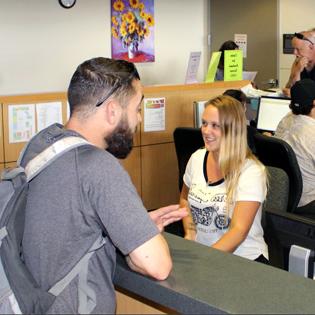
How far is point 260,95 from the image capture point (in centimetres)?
487

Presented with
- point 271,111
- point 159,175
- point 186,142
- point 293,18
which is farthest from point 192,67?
point 293,18

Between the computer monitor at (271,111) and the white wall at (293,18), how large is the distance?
2301mm

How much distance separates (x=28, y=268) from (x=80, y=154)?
0.27 metres

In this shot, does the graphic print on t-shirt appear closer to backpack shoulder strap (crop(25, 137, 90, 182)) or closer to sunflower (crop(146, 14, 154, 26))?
backpack shoulder strap (crop(25, 137, 90, 182))

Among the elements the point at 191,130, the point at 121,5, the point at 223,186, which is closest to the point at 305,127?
the point at 191,130

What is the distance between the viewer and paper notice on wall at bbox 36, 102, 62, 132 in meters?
3.88

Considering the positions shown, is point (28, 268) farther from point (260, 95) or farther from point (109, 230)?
point (260, 95)

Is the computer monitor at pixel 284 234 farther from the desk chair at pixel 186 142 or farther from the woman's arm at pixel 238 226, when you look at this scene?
the desk chair at pixel 186 142

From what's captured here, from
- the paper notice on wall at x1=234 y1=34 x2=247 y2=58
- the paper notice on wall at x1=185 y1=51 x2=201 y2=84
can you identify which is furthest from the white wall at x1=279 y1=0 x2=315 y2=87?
the paper notice on wall at x1=185 y1=51 x2=201 y2=84

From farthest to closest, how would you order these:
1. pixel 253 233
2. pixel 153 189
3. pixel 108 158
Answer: pixel 153 189 → pixel 253 233 → pixel 108 158

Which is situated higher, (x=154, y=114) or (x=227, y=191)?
(x=154, y=114)

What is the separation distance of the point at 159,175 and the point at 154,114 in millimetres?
469

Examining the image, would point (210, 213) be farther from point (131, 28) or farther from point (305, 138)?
point (131, 28)

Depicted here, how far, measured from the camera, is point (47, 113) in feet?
12.8
